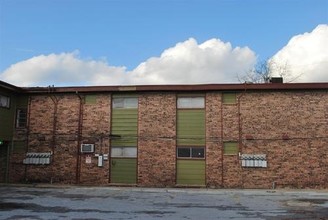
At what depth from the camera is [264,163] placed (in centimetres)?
2123

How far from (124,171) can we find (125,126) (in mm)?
2398

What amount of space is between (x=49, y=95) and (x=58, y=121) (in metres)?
1.58

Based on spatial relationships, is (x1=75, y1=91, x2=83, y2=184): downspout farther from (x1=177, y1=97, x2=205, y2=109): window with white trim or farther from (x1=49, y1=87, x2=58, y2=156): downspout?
(x1=177, y1=97, x2=205, y2=109): window with white trim

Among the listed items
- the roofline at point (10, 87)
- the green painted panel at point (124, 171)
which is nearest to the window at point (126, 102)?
the green painted panel at point (124, 171)

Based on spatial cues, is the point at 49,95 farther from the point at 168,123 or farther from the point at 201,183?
the point at 201,183

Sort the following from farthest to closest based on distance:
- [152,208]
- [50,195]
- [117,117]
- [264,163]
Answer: [117,117], [264,163], [50,195], [152,208]

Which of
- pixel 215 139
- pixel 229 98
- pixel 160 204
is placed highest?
pixel 229 98

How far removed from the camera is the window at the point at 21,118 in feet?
78.2

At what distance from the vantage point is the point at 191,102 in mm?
22453

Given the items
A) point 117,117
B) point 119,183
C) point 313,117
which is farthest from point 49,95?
point 313,117

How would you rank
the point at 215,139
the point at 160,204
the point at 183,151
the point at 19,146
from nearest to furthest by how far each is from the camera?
the point at 160,204
the point at 215,139
the point at 183,151
the point at 19,146

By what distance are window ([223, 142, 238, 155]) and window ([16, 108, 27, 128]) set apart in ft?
36.9

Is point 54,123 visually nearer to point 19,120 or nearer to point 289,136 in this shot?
point 19,120

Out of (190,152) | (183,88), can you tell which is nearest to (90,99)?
(183,88)
